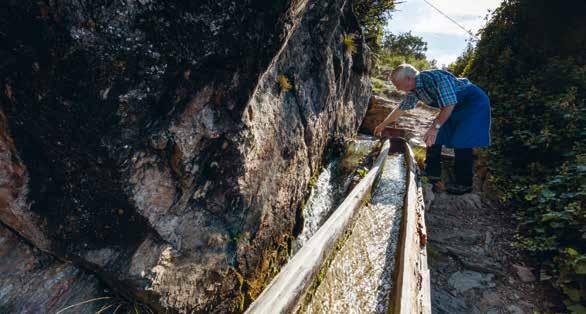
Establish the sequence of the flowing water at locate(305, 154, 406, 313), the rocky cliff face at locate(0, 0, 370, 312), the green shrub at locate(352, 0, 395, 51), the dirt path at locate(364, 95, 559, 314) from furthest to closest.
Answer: the green shrub at locate(352, 0, 395, 51)
the dirt path at locate(364, 95, 559, 314)
the flowing water at locate(305, 154, 406, 313)
the rocky cliff face at locate(0, 0, 370, 312)

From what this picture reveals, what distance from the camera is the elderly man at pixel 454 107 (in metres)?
3.63

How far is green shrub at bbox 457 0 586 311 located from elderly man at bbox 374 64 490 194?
81 centimetres

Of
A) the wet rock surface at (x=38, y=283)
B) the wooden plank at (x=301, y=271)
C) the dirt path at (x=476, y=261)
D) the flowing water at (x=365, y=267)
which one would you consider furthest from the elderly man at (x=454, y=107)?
the wet rock surface at (x=38, y=283)

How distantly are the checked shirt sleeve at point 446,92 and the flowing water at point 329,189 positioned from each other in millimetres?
1653

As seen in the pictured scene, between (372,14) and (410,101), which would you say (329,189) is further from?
(372,14)

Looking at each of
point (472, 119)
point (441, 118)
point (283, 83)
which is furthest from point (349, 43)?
point (283, 83)

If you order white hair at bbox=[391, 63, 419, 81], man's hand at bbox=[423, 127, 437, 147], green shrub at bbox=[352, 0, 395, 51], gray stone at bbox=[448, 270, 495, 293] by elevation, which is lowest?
gray stone at bbox=[448, 270, 495, 293]

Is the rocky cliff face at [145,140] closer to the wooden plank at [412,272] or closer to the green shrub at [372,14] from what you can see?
the wooden plank at [412,272]

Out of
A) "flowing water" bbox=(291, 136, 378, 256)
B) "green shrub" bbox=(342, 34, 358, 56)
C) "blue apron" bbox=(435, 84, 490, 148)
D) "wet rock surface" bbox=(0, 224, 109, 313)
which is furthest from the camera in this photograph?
"green shrub" bbox=(342, 34, 358, 56)

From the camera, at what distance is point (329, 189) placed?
410 centimetres

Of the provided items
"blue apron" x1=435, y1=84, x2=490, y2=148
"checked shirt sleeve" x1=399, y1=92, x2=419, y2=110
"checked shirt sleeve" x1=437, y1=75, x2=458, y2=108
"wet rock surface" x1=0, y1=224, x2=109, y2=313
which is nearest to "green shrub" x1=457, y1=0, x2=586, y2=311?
"blue apron" x1=435, y1=84, x2=490, y2=148

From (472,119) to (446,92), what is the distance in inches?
33.9

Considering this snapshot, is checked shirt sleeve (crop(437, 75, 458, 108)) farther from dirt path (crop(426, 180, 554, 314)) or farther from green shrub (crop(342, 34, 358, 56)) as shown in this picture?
green shrub (crop(342, 34, 358, 56))

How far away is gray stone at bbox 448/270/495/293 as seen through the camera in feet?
10.0
